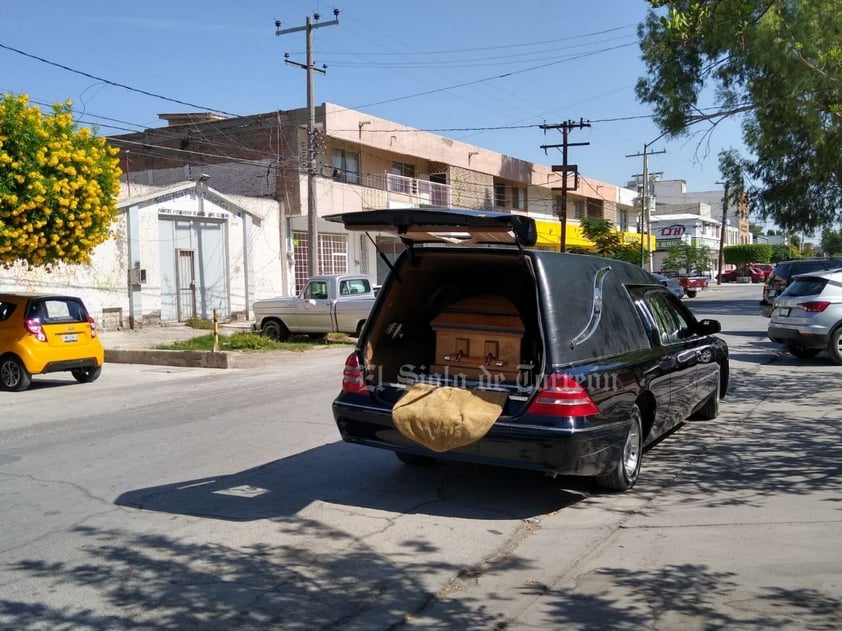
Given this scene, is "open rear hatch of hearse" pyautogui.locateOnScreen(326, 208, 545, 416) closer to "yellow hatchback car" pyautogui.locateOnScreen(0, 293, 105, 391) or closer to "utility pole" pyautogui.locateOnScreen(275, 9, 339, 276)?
"yellow hatchback car" pyautogui.locateOnScreen(0, 293, 105, 391)

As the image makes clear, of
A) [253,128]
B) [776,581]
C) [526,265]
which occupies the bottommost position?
[776,581]

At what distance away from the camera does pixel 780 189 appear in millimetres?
32062

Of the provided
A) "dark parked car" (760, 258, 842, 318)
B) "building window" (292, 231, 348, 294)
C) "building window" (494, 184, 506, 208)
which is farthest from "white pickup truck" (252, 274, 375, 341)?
"building window" (494, 184, 506, 208)

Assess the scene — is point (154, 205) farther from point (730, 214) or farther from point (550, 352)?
Result: point (730, 214)

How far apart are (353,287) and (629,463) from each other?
14.1 meters

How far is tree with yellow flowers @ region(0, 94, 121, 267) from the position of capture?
12.6 meters

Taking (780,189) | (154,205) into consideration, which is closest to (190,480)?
(154,205)

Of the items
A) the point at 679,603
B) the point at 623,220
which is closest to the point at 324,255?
the point at 679,603

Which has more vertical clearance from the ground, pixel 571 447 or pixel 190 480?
pixel 571 447

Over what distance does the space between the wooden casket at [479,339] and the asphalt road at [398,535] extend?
0.88 metres

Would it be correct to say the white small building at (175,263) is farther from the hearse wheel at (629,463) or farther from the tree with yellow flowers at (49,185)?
the hearse wheel at (629,463)

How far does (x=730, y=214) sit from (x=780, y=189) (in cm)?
7929

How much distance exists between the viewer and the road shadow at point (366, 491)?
5.62 metres

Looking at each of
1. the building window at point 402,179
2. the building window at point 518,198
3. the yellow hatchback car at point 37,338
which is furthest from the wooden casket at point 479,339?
the building window at point 518,198
